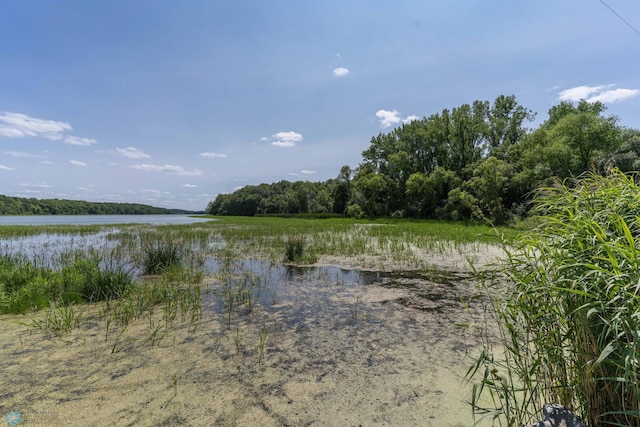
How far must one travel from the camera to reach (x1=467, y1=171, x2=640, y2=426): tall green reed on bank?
1.83m

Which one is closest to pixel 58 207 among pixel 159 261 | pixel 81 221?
pixel 81 221

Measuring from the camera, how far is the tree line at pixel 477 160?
25766 millimetres

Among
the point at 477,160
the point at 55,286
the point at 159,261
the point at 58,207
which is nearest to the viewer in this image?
the point at 55,286

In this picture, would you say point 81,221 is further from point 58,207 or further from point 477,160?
point 58,207

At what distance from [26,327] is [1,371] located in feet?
5.85

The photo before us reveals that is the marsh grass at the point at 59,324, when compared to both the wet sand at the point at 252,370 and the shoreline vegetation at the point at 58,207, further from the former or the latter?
the shoreline vegetation at the point at 58,207

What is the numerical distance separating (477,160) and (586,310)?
1791 inches

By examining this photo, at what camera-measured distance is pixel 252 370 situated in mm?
3742

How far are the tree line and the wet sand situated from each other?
2032 centimetres

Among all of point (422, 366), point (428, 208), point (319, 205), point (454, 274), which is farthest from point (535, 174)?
point (319, 205)

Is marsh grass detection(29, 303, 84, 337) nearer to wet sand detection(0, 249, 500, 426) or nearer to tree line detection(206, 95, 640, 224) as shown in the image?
wet sand detection(0, 249, 500, 426)

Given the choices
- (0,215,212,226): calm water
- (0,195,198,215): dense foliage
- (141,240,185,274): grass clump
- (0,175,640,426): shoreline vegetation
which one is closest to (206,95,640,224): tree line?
(0,175,640,426): shoreline vegetation

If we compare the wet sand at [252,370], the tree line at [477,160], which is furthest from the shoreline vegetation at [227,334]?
the tree line at [477,160]

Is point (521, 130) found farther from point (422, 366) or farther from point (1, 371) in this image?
point (1, 371)
